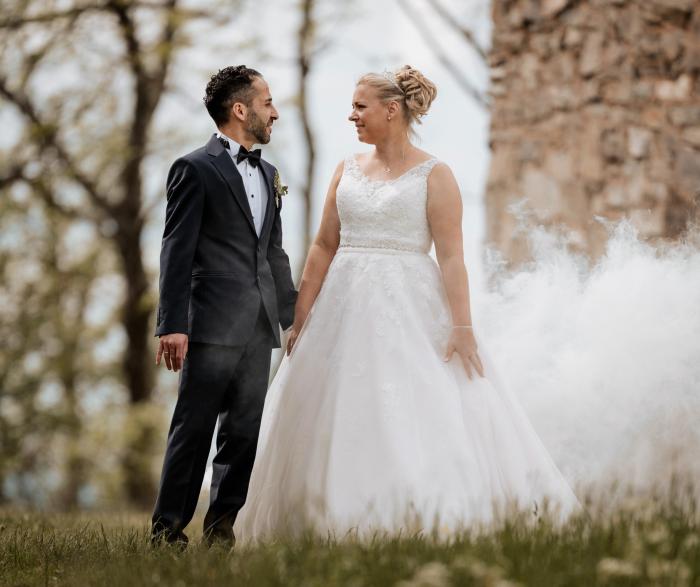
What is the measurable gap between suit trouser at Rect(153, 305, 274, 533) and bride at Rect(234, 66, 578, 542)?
171mm

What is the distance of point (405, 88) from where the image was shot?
4.60 m

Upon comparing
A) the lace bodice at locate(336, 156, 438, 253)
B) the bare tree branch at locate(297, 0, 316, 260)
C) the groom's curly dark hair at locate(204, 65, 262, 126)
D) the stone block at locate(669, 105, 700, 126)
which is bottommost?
the lace bodice at locate(336, 156, 438, 253)

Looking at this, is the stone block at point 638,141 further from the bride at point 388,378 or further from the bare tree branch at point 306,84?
the bare tree branch at point 306,84

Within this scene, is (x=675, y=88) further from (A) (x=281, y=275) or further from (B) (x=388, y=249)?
(A) (x=281, y=275)

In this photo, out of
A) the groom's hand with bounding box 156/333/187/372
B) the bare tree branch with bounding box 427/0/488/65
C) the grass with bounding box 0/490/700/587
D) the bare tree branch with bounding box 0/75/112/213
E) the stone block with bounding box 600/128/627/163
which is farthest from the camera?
the bare tree branch with bounding box 0/75/112/213

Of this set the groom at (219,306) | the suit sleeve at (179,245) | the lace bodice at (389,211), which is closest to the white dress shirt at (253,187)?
the groom at (219,306)

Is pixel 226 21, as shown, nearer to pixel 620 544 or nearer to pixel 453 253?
pixel 453 253

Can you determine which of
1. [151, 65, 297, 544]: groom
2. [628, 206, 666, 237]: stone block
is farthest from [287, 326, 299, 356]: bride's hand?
[628, 206, 666, 237]: stone block

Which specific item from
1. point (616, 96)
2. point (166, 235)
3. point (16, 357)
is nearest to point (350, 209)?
point (166, 235)

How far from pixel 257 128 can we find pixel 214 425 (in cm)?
139

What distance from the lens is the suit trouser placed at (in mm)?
Result: 4289

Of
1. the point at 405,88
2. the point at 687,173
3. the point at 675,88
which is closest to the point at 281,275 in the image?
the point at 405,88

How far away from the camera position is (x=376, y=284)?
4465 mm

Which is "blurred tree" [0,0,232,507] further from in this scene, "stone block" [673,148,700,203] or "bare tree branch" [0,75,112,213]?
"stone block" [673,148,700,203]
